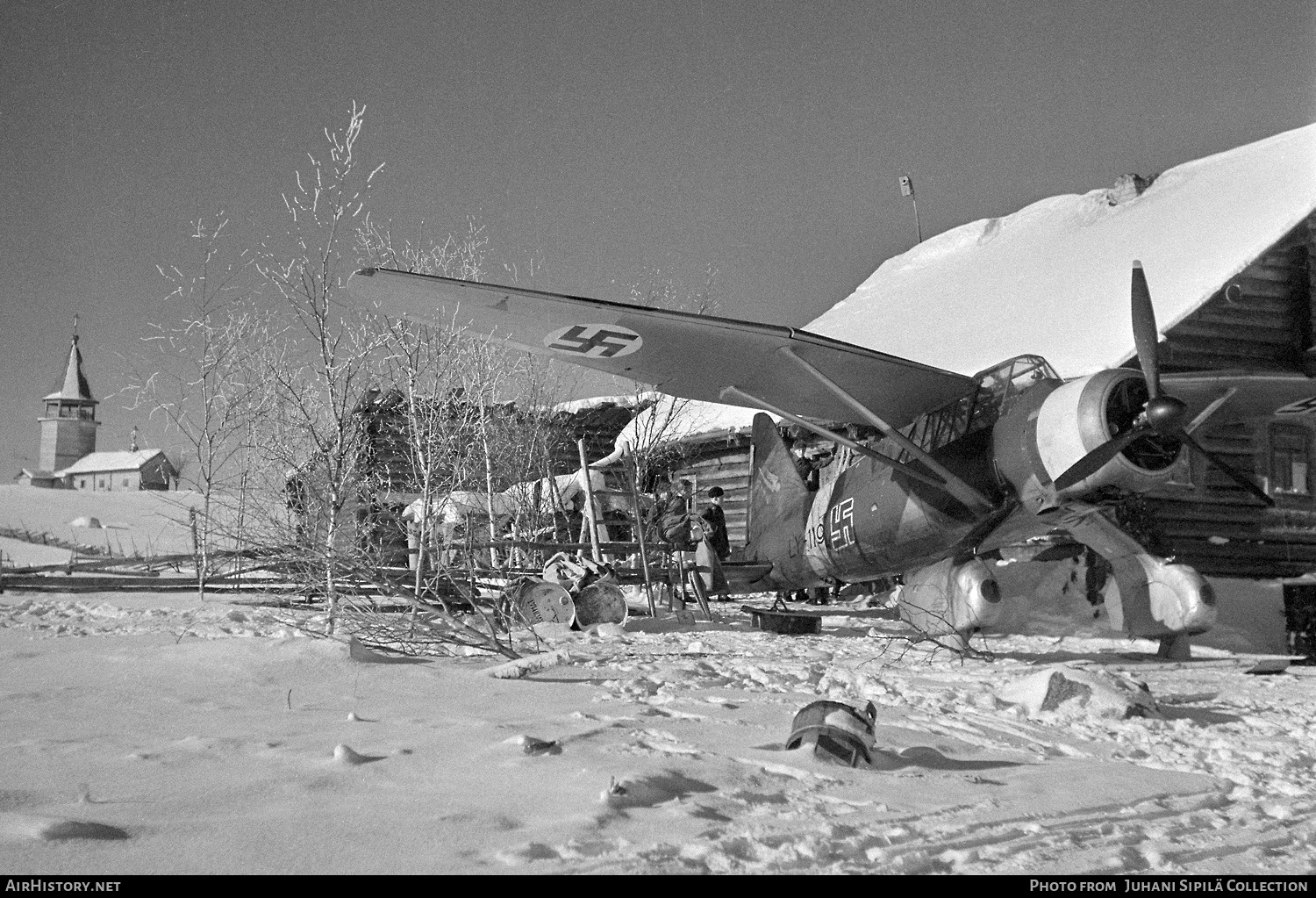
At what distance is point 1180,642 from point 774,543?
4.67m

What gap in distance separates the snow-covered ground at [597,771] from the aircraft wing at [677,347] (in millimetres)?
3111

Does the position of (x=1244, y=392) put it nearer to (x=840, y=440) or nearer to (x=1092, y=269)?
(x=840, y=440)

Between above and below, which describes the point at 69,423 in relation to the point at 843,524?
above

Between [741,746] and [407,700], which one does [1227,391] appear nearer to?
[741,746]

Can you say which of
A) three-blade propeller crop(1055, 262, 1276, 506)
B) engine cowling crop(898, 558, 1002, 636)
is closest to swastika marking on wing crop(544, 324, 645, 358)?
engine cowling crop(898, 558, 1002, 636)

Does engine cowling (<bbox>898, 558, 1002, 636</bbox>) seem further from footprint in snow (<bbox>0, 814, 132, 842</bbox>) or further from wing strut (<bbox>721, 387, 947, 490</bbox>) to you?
footprint in snow (<bbox>0, 814, 132, 842</bbox>)

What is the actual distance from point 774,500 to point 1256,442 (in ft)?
22.2

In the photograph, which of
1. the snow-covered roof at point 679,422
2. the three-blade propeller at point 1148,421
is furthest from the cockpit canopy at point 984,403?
the snow-covered roof at point 679,422

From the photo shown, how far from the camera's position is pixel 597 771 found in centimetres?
264

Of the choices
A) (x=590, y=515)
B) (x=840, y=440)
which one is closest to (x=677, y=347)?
(x=840, y=440)

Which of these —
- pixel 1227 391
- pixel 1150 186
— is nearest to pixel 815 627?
pixel 1227 391

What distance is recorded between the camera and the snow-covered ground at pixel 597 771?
2.01m

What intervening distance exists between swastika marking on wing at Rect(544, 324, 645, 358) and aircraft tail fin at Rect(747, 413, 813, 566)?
3746mm

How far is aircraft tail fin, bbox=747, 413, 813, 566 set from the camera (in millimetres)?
11038
